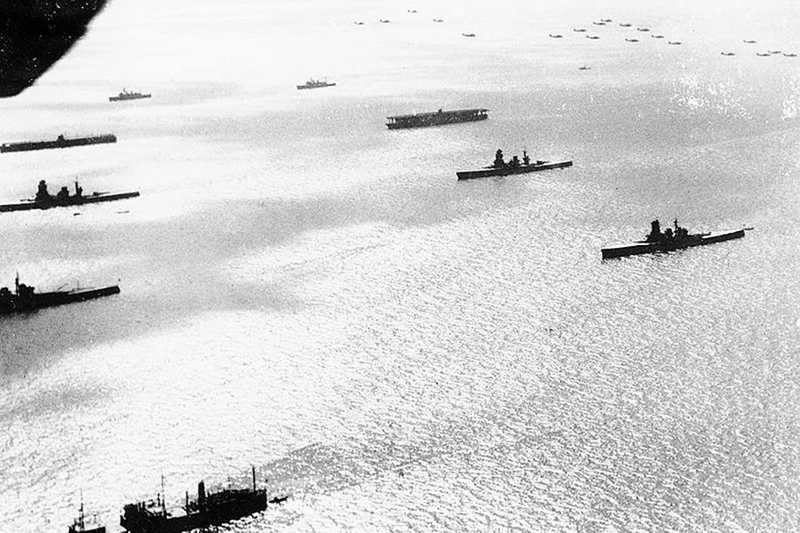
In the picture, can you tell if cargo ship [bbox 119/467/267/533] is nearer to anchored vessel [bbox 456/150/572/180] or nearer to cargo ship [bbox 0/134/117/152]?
anchored vessel [bbox 456/150/572/180]

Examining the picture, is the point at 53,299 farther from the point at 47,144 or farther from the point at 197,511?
the point at 47,144

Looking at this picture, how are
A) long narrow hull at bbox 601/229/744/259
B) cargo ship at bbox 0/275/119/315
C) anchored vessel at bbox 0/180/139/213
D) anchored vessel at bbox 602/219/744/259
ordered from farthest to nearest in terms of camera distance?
anchored vessel at bbox 0/180/139/213 → anchored vessel at bbox 602/219/744/259 → long narrow hull at bbox 601/229/744/259 → cargo ship at bbox 0/275/119/315

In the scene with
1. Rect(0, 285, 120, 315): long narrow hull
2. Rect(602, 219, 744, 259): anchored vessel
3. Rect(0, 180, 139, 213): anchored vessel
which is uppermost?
Rect(602, 219, 744, 259): anchored vessel

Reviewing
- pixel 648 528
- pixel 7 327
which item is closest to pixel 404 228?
pixel 7 327

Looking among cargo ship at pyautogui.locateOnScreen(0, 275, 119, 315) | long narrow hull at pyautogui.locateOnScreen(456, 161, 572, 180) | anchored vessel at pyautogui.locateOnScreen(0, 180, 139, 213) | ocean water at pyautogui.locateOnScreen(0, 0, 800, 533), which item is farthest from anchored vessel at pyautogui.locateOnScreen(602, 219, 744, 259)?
anchored vessel at pyautogui.locateOnScreen(0, 180, 139, 213)

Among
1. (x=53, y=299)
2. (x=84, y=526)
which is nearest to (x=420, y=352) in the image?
(x=84, y=526)

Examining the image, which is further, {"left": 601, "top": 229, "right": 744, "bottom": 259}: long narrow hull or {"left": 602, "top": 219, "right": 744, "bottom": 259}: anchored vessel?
{"left": 602, "top": 219, "right": 744, "bottom": 259}: anchored vessel

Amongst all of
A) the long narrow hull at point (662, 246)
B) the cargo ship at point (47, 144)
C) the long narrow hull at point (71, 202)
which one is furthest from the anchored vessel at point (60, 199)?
the long narrow hull at point (662, 246)
